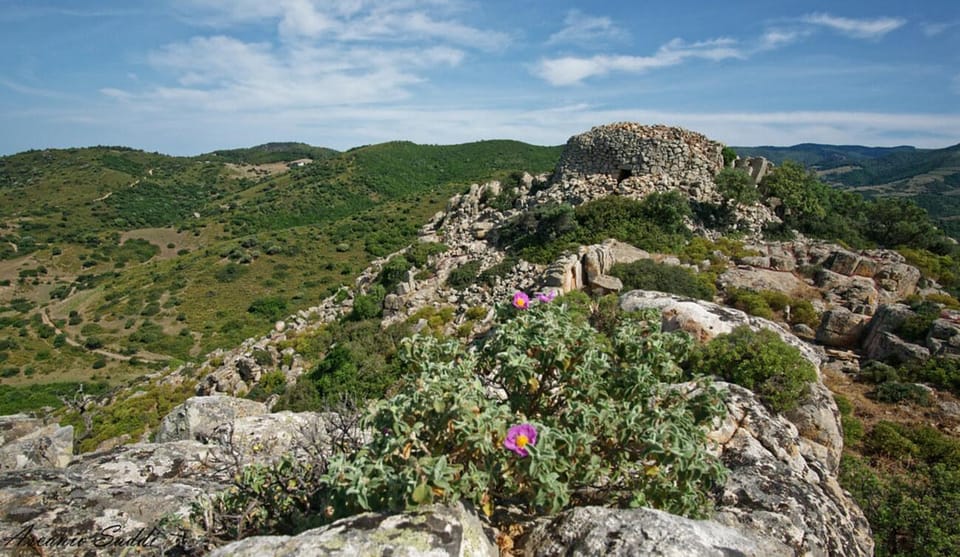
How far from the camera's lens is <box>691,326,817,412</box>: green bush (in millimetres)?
7113

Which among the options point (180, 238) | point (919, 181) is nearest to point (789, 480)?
point (180, 238)

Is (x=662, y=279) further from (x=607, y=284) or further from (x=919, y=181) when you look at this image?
(x=919, y=181)

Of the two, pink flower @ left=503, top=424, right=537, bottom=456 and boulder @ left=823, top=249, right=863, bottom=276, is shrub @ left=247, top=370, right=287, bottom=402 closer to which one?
pink flower @ left=503, top=424, right=537, bottom=456

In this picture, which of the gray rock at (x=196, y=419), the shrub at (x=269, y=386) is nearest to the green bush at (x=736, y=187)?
the shrub at (x=269, y=386)

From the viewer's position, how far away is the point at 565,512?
290 cm

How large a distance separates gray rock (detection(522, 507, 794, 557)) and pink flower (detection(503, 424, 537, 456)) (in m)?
0.65

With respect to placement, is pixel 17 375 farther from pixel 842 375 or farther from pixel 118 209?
pixel 118 209

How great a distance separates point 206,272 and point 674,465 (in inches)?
2096

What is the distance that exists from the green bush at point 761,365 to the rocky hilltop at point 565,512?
264mm

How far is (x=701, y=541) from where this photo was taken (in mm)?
2414

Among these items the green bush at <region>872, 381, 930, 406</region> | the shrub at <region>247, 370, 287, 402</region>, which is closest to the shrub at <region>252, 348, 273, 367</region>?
the shrub at <region>247, 370, 287, 402</region>

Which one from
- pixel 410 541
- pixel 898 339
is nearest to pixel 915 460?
pixel 898 339

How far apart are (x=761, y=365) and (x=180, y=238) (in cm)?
7714

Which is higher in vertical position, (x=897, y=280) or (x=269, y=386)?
(x=897, y=280)
